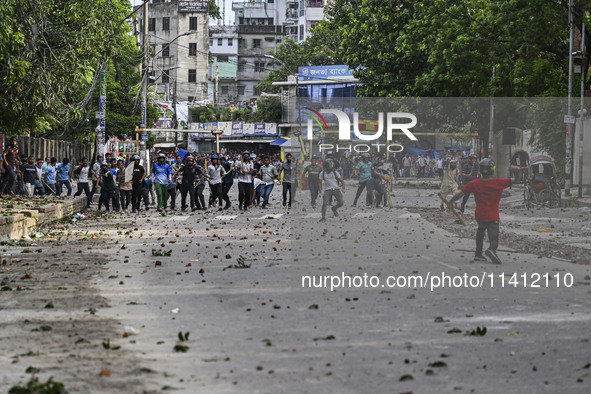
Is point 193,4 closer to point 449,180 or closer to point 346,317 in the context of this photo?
point 449,180

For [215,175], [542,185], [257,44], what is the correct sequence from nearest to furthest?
[542,185], [215,175], [257,44]

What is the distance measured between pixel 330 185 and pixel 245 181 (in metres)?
9.52

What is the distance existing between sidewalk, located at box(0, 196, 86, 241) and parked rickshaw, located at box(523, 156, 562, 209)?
32.3 feet

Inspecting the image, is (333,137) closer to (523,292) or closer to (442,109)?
(442,109)

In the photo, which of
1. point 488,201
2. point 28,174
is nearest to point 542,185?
point 488,201

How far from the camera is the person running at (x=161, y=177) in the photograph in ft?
89.8

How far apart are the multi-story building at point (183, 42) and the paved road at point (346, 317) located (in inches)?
3083

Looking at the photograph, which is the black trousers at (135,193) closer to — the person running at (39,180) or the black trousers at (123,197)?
the black trousers at (123,197)

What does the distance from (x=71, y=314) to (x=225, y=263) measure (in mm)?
4780

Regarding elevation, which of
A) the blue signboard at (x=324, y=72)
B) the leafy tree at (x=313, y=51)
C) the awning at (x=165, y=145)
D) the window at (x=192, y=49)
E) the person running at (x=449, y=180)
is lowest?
the person running at (x=449, y=180)

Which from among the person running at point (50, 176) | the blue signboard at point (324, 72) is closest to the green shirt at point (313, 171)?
the person running at point (50, 176)

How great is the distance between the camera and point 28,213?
19.4 m

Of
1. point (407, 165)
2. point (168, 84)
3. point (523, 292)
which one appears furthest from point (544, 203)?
point (168, 84)

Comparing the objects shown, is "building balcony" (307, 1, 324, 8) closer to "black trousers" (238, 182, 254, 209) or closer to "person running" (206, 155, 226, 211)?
"person running" (206, 155, 226, 211)
